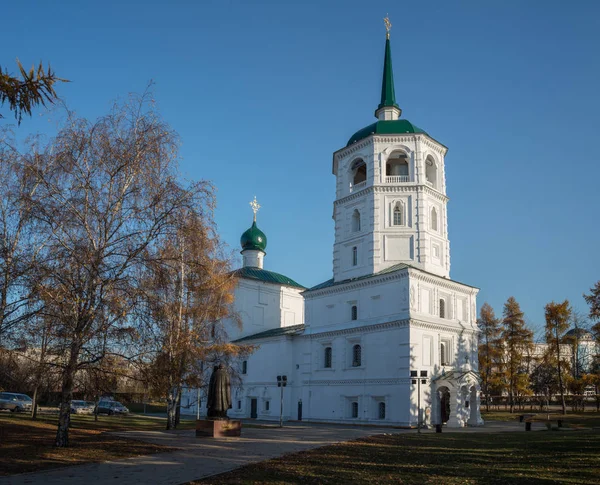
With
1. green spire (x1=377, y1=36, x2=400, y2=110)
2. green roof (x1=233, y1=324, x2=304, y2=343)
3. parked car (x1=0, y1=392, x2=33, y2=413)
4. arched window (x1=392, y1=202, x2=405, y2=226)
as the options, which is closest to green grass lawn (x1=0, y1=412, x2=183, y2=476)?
parked car (x1=0, y1=392, x2=33, y2=413)

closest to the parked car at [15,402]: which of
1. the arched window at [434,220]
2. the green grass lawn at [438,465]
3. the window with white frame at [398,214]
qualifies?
the green grass lawn at [438,465]

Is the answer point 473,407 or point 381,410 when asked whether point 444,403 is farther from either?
point 381,410

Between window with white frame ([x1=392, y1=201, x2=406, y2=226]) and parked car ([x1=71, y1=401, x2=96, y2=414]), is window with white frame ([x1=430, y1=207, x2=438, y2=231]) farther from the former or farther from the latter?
parked car ([x1=71, y1=401, x2=96, y2=414])

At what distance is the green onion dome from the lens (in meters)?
57.5

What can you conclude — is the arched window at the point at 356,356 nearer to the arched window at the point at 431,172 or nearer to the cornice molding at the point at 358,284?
the cornice molding at the point at 358,284

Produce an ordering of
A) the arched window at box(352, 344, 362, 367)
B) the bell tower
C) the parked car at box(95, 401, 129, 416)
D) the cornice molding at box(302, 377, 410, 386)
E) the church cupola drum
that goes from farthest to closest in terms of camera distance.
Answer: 1. the church cupola drum
2. the parked car at box(95, 401, 129, 416)
3. the bell tower
4. the arched window at box(352, 344, 362, 367)
5. the cornice molding at box(302, 377, 410, 386)

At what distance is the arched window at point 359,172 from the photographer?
42909 millimetres

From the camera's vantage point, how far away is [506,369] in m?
51.7

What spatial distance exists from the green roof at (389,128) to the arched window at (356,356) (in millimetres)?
15842

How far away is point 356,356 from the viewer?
38.8 metres

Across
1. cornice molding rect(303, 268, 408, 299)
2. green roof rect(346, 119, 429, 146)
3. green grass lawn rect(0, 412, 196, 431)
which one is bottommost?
green grass lawn rect(0, 412, 196, 431)

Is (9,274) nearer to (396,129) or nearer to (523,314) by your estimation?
(396,129)

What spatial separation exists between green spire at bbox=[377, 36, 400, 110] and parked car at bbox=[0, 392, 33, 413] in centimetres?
3555

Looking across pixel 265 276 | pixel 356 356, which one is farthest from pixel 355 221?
pixel 265 276
